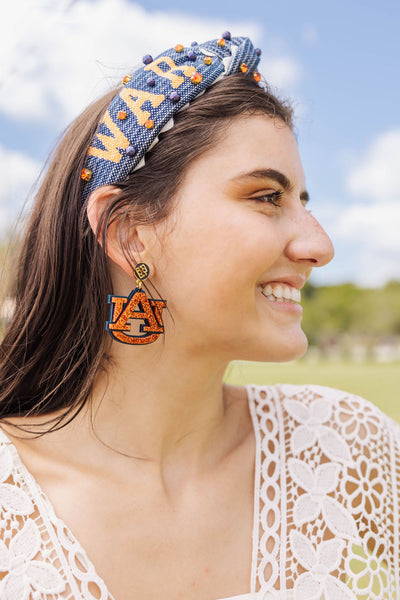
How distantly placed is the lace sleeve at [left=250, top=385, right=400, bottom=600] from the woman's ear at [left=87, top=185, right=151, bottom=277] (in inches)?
26.9

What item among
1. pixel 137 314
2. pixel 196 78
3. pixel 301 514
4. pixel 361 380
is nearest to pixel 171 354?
pixel 137 314

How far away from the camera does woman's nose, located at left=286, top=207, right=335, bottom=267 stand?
1.45 metres

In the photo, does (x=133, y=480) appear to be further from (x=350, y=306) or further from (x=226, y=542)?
(x=350, y=306)

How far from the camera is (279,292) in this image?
4.76 feet

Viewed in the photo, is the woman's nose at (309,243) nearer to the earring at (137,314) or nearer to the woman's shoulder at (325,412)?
the earring at (137,314)

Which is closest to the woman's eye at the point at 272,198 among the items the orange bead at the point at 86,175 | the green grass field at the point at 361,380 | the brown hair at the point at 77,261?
the brown hair at the point at 77,261

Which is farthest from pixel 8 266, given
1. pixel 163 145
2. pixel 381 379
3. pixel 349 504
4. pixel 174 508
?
pixel 381 379

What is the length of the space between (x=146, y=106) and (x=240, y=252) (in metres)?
0.46

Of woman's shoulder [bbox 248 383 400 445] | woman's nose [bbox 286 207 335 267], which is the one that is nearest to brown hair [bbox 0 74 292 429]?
woman's nose [bbox 286 207 335 267]

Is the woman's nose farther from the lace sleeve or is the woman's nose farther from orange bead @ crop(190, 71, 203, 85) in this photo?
the lace sleeve

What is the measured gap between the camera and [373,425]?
1.78 metres

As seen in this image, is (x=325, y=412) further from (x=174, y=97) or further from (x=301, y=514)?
(x=174, y=97)

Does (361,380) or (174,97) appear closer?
(174,97)

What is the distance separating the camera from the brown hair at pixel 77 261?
1.46 metres
